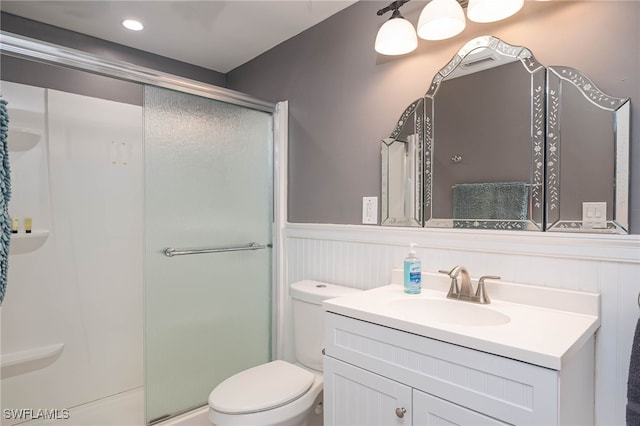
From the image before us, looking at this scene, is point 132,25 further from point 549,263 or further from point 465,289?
point 549,263

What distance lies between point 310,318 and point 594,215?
123 centimetres

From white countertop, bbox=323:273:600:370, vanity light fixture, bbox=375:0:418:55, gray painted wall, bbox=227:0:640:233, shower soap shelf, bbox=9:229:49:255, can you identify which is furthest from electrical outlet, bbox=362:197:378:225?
shower soap shelf, bbox=9:229:49:255

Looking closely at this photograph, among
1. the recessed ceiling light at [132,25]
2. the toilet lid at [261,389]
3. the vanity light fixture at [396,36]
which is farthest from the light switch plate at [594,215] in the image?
the recessed ceiling light at [132,25]

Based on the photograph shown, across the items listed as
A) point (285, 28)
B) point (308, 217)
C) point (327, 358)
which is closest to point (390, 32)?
point (285, 28)

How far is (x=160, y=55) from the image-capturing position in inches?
101

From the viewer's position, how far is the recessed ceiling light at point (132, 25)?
6.86 feet

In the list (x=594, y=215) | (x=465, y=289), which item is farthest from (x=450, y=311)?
(x=594, y=215)

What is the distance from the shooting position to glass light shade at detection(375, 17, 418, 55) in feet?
5.08

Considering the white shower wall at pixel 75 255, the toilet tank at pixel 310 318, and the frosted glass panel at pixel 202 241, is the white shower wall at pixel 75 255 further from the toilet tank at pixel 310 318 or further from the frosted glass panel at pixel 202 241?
the toilet tank at pixel 310 318

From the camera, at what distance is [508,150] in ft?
4.35

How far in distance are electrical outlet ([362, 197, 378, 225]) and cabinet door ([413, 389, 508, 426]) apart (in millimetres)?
856

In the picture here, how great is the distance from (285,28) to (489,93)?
1290 millimetres

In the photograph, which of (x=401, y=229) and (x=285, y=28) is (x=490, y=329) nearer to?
(x=401, y=229)

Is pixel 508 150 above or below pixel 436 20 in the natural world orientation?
below
